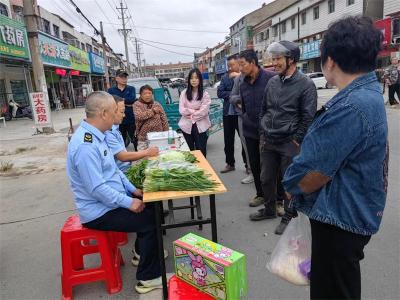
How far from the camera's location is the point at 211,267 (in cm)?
193

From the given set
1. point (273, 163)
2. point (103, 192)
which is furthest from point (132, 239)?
point (273, 163)

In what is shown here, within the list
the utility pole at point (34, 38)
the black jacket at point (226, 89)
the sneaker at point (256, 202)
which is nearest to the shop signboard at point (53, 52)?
the utility pole at point (34, 38)

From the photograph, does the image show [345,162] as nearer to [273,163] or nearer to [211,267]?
[211,267]

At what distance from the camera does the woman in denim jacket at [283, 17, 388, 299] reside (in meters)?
1.42

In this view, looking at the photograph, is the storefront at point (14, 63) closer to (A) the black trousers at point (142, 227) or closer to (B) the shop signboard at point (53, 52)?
(B) the shop signboard at point (53, 52)

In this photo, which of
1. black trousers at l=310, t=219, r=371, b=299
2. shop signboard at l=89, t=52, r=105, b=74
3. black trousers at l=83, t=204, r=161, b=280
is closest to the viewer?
black trousers at l=310, t=219, r=371, b=299

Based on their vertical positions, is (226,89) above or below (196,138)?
above

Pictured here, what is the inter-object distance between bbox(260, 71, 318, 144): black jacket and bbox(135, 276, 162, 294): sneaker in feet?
5.68

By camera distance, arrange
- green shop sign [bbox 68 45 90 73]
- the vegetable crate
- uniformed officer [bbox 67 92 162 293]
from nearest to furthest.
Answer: the vegetable crate
uniformed officer [bbox 67 92 162 293]
green shop sign [bbox 68 45 90 73]

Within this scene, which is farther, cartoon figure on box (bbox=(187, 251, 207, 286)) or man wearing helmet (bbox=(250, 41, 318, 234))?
man wearing helmet (bbox=(250, 41, 318, 234))

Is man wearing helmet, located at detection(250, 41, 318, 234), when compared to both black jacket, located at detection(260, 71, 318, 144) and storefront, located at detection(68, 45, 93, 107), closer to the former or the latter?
black jacket, located at detection(260, 71, 318, 144)

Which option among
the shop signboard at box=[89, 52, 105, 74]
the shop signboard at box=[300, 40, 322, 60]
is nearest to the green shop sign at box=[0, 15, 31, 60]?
the shop signboard at box=[89, 52, 105, 74]

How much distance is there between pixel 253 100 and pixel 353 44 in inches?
101

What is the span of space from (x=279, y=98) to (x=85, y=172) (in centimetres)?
191
